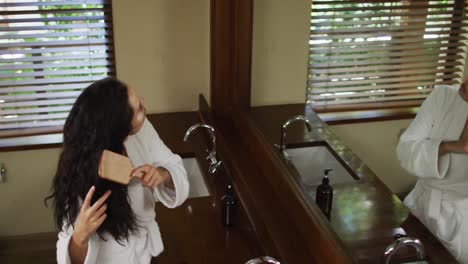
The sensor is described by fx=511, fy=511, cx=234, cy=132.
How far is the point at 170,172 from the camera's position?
1342mm

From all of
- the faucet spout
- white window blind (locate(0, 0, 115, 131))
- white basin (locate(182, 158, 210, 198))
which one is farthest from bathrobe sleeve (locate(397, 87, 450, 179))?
white window blind (locate(0, 0, 115, 131))

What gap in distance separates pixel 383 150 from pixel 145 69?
1561mm

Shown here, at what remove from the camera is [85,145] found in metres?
1.17

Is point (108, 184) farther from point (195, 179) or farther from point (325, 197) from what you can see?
point (195, 179)

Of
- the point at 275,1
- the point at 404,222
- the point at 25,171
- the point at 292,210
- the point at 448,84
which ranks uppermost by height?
the point at 275,1

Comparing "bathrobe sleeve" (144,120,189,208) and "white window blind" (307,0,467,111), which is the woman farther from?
"white window blind" (307,0,467,111)

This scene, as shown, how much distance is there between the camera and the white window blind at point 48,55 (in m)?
2.46

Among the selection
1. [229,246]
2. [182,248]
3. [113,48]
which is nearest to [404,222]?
[229,246]

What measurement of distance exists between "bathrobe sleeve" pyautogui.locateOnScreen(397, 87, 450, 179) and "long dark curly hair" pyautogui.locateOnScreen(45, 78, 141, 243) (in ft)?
2.29

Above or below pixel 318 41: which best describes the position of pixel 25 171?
below

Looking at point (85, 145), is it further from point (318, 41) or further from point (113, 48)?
point (113, 48)

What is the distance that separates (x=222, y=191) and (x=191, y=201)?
13 centimetres

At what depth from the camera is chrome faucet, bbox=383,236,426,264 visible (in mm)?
1113

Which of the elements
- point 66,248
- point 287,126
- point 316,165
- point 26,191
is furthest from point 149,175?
point 26,191
